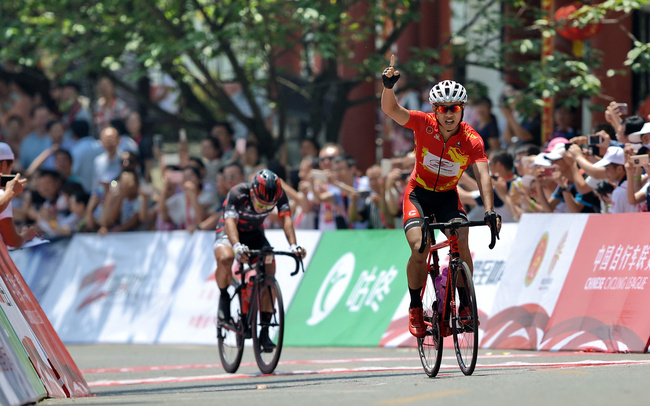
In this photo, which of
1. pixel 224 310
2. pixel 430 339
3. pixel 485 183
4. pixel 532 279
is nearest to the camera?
pixel 485 183

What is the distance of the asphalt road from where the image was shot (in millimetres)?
7312

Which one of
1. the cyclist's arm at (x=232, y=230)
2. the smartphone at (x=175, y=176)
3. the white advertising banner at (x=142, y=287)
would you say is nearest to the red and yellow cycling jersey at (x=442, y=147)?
the cyclist's arm at (x=232, y=230)

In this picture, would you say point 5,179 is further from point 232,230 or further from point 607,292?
point 607,292

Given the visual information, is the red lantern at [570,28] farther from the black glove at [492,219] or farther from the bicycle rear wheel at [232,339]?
the black glove at [492,219]

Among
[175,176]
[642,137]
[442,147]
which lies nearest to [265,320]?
[442,147]

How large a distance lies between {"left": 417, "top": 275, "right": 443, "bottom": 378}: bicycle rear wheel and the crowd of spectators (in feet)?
9.87

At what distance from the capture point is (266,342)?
38.1 ft

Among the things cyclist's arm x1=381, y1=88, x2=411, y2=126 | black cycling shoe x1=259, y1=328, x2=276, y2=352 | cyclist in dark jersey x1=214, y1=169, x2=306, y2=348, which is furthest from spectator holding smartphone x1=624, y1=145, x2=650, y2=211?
black cycling shoe x1=259, y1=328, x2=276, y2=352

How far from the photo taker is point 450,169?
31.8 feet

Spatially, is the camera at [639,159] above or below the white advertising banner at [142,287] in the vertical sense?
above

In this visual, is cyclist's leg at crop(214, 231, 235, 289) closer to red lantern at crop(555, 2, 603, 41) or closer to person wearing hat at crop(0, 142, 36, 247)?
person wearing hat at crop(0, 142, 36, 247)

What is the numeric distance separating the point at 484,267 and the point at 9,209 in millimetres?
5684

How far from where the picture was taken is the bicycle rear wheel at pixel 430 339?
370 inches

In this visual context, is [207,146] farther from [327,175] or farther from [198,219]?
[327,175]
